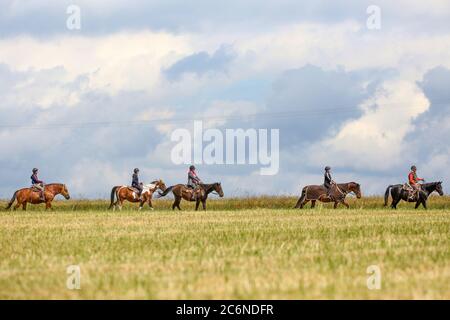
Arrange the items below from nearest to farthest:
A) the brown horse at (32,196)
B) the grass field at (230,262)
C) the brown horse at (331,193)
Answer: the grass field at (230,262)
the brown horse at (32,196)
the brown horse at (331,193)

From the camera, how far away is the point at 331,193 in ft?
161

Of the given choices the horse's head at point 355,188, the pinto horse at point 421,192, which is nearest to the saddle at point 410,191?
the pinto horse at point 421,192

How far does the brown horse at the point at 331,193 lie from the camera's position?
4903 cm

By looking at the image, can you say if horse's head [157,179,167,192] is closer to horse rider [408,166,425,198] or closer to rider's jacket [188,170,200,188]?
rider's jacket [188,170,200,188]

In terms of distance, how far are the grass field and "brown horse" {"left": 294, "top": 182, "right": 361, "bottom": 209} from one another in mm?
24654

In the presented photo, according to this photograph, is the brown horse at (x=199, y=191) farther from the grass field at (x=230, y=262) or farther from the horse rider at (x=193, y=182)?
the grass field at (x=230, y=262)

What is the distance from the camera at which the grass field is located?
11.1 metres

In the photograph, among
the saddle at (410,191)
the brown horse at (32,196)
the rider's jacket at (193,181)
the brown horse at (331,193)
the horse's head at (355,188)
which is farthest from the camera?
the horse's head at (355,188)

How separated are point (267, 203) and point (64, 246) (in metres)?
33.3

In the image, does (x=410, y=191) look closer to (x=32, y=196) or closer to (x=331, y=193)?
(x=331, y=193)

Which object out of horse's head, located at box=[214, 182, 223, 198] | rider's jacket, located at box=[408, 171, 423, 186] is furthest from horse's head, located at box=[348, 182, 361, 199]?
horse's head, located at box=[214, 182, 223, 198]

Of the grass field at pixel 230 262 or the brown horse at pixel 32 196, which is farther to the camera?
the brown horse at pixel 32 196

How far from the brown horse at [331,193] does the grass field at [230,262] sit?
24654 mm
